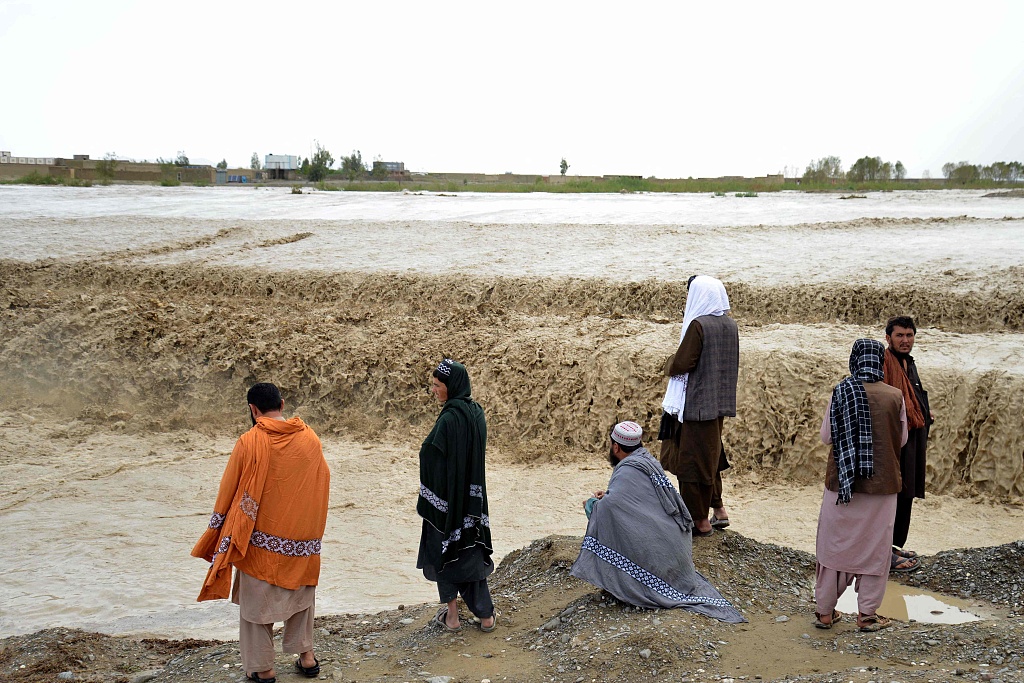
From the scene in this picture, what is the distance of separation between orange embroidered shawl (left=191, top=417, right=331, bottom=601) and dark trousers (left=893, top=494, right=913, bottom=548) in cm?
372

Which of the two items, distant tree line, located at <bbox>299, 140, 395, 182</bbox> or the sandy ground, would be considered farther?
distant tree line, located at <bbox>299, 140, 395, 182</bbox>

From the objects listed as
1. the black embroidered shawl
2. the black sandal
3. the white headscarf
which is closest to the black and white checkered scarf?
the white headscarf

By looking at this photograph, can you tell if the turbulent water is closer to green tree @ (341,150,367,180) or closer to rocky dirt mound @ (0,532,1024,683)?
rocky dirt mound @ (0,532,1024,683)

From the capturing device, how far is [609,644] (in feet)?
14.2

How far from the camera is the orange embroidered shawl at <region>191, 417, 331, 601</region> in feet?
13.4

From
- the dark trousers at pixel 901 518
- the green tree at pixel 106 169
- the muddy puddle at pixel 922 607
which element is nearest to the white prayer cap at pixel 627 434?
the muddy puddle at pixel 922 607

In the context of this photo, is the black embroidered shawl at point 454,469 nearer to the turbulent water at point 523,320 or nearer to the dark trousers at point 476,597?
the dark trousers at point 476,597

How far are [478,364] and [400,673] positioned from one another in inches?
257

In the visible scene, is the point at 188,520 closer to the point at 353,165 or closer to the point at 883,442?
the point at 883,442

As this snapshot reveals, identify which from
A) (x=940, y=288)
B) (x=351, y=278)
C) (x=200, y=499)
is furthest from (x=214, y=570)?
(x=940, y=288)

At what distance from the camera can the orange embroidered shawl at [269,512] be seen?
161 inches

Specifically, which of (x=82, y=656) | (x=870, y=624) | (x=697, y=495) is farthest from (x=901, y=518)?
(x=82, y=656)

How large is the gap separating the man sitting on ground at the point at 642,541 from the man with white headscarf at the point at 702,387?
66 cm

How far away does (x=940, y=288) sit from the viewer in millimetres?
11211
